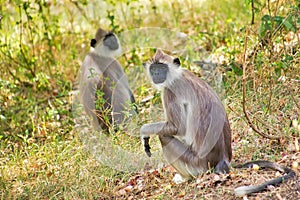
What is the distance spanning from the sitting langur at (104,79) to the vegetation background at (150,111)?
28 centimetres

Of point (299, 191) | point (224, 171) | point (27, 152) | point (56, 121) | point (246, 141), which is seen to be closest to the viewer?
point (299, 191)

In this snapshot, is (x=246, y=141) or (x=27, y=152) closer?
(x=246, y=141)

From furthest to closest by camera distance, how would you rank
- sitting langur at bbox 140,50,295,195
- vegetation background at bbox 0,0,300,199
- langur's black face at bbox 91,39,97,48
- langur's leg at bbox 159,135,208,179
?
langur's black face at bbox 91,39,97,48 < vegetation background at bbox 0,0,300,199 < langur's leg at bbox 159,135,208,179 < sitting langur at bbox 140,50,295,195

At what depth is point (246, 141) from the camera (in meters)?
5.66

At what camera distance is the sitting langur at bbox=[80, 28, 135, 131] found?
7.19 metres

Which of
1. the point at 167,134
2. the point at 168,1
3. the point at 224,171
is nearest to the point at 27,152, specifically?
the point at 167,134

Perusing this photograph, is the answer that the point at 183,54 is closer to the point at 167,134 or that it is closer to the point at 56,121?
the point at 56,121

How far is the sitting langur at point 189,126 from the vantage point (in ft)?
16.3

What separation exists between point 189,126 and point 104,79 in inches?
102

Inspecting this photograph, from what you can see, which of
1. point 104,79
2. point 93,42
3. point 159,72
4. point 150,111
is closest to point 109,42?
point 93,42

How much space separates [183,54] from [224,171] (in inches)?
133

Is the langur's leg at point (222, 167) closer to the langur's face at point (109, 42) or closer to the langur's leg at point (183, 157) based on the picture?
the langur's leg at point (183, 157)

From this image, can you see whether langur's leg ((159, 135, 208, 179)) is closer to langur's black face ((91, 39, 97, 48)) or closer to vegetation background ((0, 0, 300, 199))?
vegetation background ((0, 0, 300, 199))

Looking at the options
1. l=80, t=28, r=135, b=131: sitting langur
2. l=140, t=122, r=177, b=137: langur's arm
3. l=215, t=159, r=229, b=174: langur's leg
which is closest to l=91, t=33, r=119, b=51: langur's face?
l=80, t=28, r=135, b=131: sitting langur
